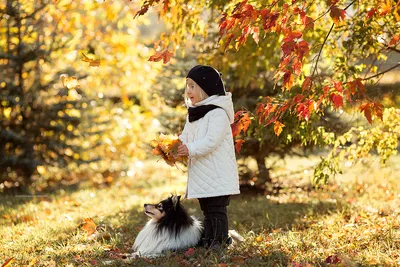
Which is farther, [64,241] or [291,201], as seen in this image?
[291,201]

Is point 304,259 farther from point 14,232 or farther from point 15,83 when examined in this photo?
point 15,83

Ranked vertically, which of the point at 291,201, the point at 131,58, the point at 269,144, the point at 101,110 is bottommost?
the point at 291,201

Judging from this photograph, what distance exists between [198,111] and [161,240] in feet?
3.47

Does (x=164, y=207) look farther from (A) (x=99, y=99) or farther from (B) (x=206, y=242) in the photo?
(A) (x=99, y=99)

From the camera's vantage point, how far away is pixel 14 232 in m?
5.98

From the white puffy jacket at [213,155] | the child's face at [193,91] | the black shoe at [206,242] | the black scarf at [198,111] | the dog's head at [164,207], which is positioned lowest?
the black shoe at [206,242]

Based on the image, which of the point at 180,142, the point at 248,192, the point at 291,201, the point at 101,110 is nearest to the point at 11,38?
the point at 101,110

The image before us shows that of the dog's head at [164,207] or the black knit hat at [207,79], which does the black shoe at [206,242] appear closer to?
the dog's head at [164,207]

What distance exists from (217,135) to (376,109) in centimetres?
129

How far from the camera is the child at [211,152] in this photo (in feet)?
15.1

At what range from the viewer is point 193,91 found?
4.75m

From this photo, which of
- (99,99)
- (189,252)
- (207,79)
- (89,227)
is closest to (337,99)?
(207,79)

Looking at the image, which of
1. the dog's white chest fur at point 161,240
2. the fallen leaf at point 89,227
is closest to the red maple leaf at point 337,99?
the dog's white chest fur at point 161,240

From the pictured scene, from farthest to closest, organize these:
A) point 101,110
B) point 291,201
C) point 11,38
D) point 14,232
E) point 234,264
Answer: point 101,110
point 11,38
point 291,201
point 14,232
point 234,264
